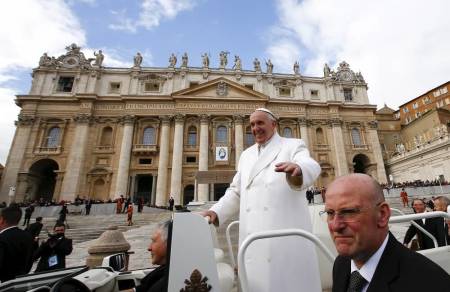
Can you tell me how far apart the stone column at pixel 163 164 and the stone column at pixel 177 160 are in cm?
83

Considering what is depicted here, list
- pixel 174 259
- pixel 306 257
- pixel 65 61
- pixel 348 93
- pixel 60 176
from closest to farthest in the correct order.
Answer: pixel 174 259, pixel 306 257, pixel 60 176, pixel 65 61, pixel 348 93

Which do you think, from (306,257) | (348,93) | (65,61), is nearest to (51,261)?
(306,257)

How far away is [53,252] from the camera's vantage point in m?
3.94

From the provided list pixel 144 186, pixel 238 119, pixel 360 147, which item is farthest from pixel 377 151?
pixel 144 186

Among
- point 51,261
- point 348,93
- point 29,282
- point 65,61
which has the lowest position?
point 51,261

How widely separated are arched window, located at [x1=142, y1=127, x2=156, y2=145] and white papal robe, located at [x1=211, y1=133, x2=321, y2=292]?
27.1m

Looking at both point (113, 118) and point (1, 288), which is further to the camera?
point (113, 118)

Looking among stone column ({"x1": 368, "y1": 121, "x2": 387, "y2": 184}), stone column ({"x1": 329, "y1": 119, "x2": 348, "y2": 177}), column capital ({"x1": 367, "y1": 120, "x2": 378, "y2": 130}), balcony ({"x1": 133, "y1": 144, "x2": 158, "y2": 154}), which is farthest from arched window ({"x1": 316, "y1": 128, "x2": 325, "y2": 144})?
balcony ({"x1": 133, "y1": 144, "x2": 158, "y2": 154})

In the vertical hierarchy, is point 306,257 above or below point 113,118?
below

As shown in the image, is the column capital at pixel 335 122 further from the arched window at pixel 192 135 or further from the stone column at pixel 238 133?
the arched window at pixel 192 135

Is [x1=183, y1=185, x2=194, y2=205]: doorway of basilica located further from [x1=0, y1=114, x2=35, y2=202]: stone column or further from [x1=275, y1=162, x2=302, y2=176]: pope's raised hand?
[x1=275, y1=162, x2=302, y2=176]: pope's raised hand

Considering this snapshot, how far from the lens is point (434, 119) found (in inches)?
1212

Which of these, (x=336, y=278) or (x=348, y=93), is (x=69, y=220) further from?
(x=348, y=93)

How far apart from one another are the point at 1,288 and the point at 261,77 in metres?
33.0
